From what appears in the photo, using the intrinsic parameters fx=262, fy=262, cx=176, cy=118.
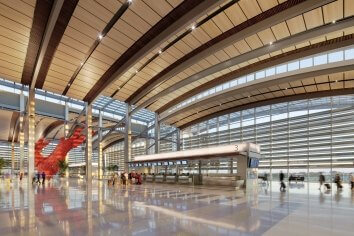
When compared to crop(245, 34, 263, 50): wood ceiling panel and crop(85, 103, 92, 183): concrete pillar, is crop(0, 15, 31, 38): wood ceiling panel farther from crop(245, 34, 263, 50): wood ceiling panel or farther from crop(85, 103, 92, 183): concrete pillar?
crop(85, 103, 92, 183): concrete pillar

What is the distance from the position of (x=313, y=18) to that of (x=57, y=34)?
1535 cm

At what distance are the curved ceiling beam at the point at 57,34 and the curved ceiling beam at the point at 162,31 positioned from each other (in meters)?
4.36

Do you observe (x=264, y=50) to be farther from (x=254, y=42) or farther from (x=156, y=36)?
(x=156, y=36)

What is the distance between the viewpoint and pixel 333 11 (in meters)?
13.9

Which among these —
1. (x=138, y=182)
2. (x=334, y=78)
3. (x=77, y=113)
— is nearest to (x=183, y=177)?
(x=138, y=182)

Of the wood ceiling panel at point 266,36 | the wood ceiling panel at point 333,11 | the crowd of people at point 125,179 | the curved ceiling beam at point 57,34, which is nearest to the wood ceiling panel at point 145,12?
the curved ceiling beam at point 57,34

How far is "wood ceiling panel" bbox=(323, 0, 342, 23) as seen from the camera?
13.4 meters

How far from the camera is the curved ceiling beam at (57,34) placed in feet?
46.4

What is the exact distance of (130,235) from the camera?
18.0ft

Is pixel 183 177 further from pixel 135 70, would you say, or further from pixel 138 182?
pixel 135 70

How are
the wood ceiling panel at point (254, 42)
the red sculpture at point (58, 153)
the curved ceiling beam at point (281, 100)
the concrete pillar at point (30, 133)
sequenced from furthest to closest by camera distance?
the red sculpture at point (58, 153), the concrete pillar at point (30, 133), the curved ceiling beam at point (281, 100), the wood ceiling panel at point (254, 42)

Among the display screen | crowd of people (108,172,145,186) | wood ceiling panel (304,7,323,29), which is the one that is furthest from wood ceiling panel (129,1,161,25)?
crowd of people (108,172,145,186)

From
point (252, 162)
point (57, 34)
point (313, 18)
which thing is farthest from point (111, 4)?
point (252, 162)

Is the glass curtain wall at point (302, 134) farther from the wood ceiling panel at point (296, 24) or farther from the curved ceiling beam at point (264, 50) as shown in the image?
the wood ceiling panel at point (296, 24)
